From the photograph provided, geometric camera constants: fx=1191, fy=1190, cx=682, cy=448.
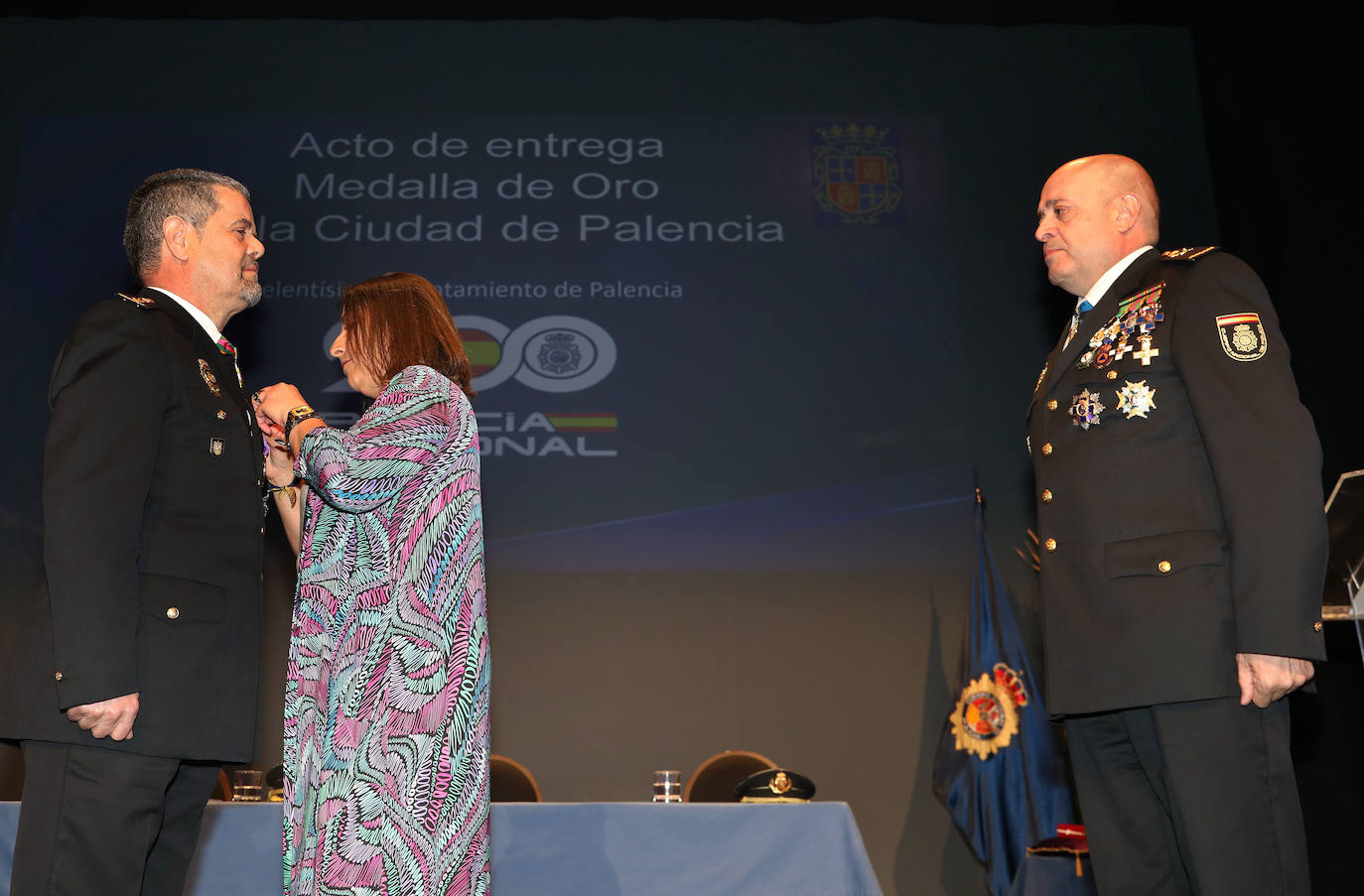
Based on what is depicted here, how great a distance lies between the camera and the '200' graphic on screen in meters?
4.68

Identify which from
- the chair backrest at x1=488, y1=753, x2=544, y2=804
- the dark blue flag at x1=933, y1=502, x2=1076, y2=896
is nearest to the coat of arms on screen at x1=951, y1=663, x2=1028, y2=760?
the dark blue flag at x1=933, y1=502, x2=1076, y2=896

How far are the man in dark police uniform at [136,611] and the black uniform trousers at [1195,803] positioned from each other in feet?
4.79

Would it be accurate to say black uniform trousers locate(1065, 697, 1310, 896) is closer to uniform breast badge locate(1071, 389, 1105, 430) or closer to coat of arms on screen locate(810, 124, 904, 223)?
uniform breast badge locate(1071, 389, 1105, 430)

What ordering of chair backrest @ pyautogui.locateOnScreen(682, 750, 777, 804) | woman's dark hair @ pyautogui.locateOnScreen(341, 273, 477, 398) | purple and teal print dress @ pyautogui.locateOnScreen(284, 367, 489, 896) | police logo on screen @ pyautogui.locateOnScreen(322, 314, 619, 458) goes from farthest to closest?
1. police logo on screen @ pyautogui.locateOnScreen(322, 314, 619, 458)
2. chair backrest @ pyautogui.locateOnScreen(682, 750, 777, 804)
3. woman's dark hair @ pyautogui.locateOnScreen(341, 273, 477, 398)
4. purple and teal print dress @ pyautogui.locateOnScreen(284, 367, 489, 896)

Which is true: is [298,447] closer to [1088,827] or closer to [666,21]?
[1088,827]

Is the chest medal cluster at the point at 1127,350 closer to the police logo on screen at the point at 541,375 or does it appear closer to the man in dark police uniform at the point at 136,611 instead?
the man in dark police uniform at the point at 136,611

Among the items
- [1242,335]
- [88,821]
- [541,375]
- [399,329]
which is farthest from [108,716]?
[541,375]

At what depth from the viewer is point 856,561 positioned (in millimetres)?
4570

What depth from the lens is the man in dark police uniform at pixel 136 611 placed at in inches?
67.4

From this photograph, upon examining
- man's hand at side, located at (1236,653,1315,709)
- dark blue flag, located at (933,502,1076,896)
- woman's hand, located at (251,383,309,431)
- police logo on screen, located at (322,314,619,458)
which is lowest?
dark blue flag, located at (933,502,1076,896)

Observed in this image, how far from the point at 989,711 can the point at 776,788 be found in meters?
1.72

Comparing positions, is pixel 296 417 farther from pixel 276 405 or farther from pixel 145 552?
pixel 145 552

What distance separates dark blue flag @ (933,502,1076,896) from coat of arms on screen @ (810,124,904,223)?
1.71 m

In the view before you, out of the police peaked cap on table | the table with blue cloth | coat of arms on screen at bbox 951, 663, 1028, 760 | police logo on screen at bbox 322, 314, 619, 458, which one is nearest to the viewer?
the table with blue cloth
